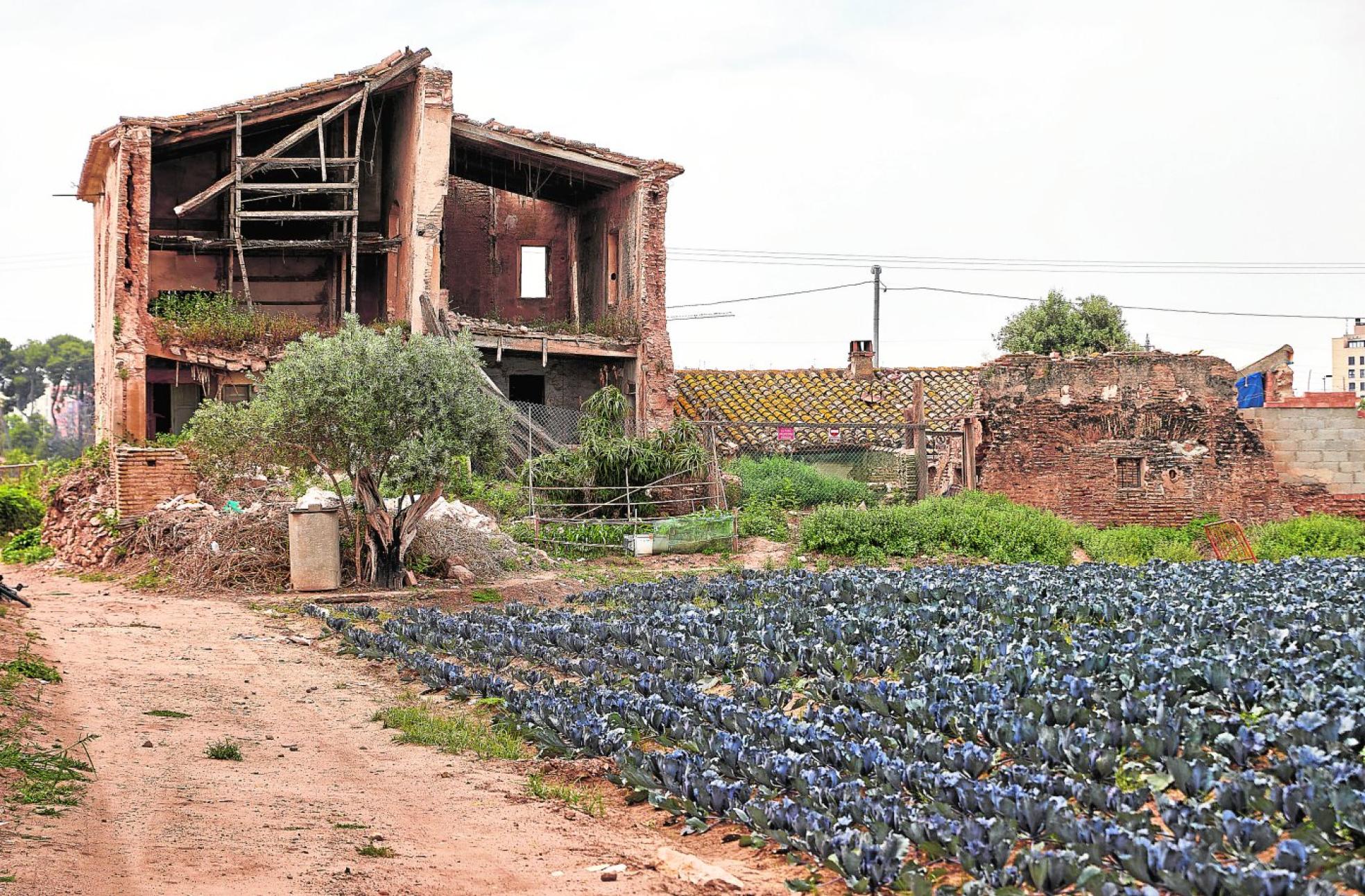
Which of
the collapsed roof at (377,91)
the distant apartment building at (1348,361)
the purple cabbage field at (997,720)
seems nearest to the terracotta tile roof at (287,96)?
the collapsed roof at (377,91)

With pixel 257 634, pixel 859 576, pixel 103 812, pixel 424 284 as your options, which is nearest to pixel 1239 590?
pixel 859 576

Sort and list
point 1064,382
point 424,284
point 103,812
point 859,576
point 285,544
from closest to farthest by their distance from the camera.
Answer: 1. point 103,812
2. point 859,576
3. point 285,544
4. point 1064,382
5. point 424,284

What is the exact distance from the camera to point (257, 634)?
14609 mm

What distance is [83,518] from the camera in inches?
872

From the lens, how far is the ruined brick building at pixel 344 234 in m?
25.8

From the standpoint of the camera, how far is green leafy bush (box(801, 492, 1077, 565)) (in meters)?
21.0

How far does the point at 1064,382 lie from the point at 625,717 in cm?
1860

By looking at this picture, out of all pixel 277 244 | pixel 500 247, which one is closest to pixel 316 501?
pixel 277 244

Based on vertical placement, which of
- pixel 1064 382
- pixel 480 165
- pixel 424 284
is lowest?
pixel 1064 382

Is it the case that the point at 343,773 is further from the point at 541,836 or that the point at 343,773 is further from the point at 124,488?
the point at 124,488

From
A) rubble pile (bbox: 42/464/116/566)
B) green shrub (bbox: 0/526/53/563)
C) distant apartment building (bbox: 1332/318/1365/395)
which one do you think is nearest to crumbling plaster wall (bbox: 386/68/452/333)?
rubble pile (bbox: 42/464/116/566)

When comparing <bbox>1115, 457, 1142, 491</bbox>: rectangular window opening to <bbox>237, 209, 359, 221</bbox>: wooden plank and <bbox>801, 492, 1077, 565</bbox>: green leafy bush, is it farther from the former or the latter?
<bbox>237, 209, 359, 221</bbox>: wooden plank

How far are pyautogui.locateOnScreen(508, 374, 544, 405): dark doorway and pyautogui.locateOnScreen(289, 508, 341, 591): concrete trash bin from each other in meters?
13.7

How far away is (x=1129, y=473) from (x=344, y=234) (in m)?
17.4
